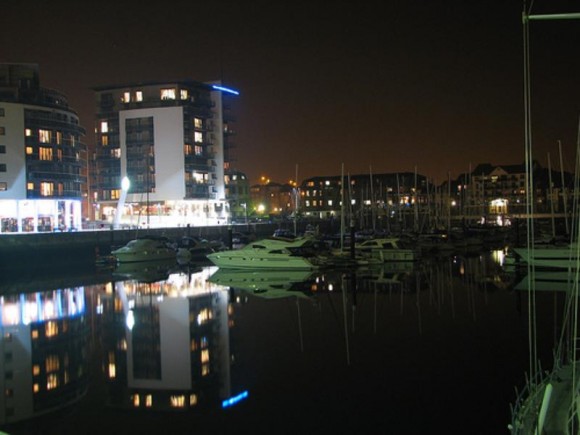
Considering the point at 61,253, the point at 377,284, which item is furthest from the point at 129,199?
the point at 377,284

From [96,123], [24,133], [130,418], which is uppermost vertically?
[96,123]

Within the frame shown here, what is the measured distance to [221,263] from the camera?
49094mm

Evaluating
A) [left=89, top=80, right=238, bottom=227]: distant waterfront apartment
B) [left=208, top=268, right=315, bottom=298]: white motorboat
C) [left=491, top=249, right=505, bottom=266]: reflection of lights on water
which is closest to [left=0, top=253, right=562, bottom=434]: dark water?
[left=208, top=268, right=315, bottom=298]: white motorboat

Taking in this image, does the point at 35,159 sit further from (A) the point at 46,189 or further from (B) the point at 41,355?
(B) the point at 41,355

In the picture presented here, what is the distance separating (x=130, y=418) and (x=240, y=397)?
9.90 feet

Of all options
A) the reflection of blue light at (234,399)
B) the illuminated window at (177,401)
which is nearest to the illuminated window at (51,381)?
the illuminated window at (177,401)

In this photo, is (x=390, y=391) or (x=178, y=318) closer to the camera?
(x=390, y=391)

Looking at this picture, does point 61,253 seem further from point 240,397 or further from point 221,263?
point 240,397

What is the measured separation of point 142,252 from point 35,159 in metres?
30.1

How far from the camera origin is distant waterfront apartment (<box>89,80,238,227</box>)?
111m

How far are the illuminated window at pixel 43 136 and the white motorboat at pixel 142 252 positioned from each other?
94.6ft

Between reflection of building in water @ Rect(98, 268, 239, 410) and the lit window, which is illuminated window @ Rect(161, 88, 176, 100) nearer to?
the lit window

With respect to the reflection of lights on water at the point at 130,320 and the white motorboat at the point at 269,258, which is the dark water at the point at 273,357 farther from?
the white motorboat at the point at 269,258

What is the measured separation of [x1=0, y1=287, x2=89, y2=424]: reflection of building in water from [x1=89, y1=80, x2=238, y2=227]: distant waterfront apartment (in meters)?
75.4
